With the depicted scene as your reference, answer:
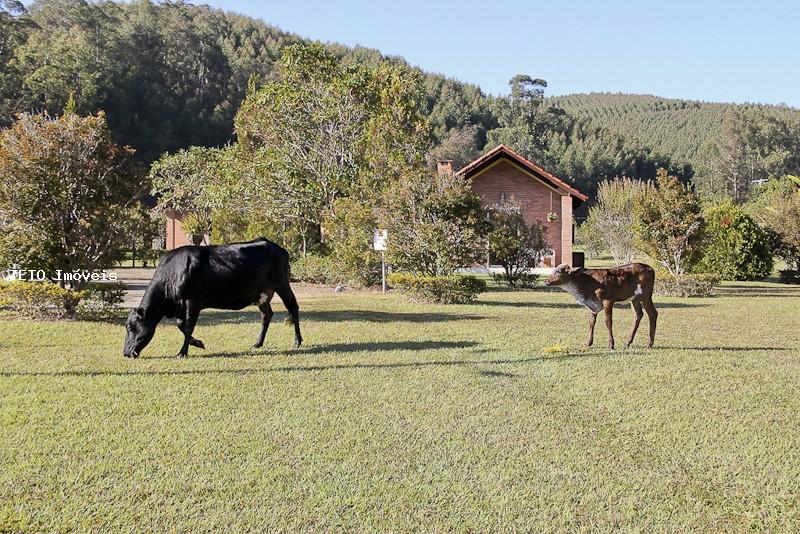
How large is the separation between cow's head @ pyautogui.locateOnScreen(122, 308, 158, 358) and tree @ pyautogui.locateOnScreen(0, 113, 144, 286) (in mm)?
5260

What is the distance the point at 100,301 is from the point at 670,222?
16662 mm

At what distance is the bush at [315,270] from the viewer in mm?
A: 25766

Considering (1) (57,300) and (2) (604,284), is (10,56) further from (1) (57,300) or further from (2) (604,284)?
(2) (604,284)

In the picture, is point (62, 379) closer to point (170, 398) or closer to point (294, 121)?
point (170, 398)

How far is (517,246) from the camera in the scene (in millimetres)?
24281

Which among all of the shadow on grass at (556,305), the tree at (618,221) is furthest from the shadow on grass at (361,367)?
the tree at (618,221)

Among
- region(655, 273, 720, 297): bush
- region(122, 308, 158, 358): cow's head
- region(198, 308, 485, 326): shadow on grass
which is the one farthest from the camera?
region(655, 273, 720, 297): bush

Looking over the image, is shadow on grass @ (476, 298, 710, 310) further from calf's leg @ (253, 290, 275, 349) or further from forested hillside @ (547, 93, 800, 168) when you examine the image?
forested hillside @ (547, 93, 800, 168)

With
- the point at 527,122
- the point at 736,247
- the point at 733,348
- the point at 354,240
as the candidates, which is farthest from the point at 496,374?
the point at 527,122

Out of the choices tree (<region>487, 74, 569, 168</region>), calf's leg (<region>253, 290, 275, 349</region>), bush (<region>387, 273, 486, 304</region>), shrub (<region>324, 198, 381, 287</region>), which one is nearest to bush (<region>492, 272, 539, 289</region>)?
shrub (<region>324, 198, 381, 287</region>)

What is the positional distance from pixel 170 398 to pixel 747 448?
5.45 metres

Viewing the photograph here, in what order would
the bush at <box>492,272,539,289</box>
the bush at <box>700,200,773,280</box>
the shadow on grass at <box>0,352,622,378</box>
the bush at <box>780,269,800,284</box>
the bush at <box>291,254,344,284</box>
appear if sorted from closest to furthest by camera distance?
the shadow on grass at <box>0,352,622,378</box> → the bush at <box>492,272,539,289</box> → the bush at <box>291,254,344,284</box> → the bush at <box>700,200,773,280</box> → the bush at <box>780,269,800,284</box>

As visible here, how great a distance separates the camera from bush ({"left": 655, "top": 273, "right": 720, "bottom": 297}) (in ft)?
72.6

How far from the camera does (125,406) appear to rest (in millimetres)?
7168
